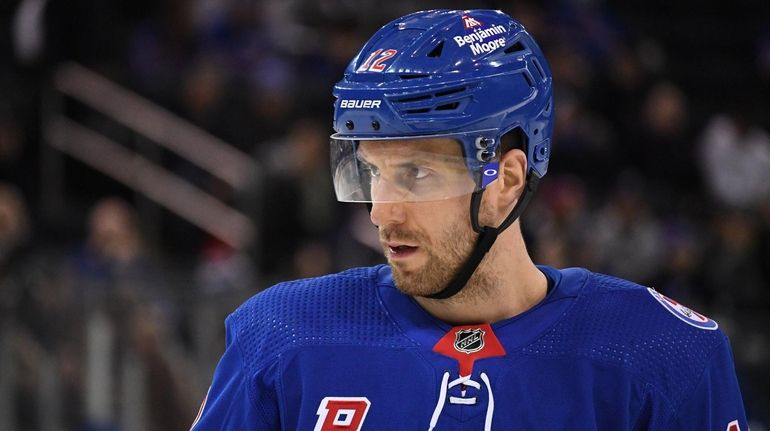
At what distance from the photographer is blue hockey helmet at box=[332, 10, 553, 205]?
2363 millimetres

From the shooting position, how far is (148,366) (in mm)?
5535

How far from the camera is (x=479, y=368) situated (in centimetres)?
243

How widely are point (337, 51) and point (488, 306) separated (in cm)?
669

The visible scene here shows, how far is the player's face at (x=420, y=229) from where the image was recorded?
2.41m

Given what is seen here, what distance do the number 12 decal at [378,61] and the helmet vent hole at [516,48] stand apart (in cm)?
22

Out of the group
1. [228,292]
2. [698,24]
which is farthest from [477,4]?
[228,292]

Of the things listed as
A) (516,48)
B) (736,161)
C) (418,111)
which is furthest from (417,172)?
(736,161)

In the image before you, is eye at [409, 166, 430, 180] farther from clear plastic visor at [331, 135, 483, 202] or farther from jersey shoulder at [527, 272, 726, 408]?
jersey shoulder at [527, 272, 726, 408]

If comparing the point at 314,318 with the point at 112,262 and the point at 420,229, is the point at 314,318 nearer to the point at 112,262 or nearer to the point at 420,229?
the point at 420,229

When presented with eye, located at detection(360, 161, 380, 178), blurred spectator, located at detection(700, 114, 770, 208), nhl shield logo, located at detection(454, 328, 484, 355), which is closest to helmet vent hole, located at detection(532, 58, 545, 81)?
eye, located at detection(360, 161, 380, 178)

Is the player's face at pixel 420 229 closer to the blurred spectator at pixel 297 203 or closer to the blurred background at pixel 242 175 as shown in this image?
the blurred background at pixel 242 175

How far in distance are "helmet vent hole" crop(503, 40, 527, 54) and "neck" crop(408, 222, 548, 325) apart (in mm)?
334

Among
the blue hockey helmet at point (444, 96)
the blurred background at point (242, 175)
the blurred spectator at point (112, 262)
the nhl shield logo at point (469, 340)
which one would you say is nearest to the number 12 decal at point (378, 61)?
the blue hockey helmet at point (444, 96)

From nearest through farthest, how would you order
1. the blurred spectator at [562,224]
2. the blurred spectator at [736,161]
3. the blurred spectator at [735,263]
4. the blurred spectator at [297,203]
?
the blurred spectator at [562,224] → the blurred spectator at [297,203] → the blurred spectator at [735,263] → the blurred spectator at [736,161]
